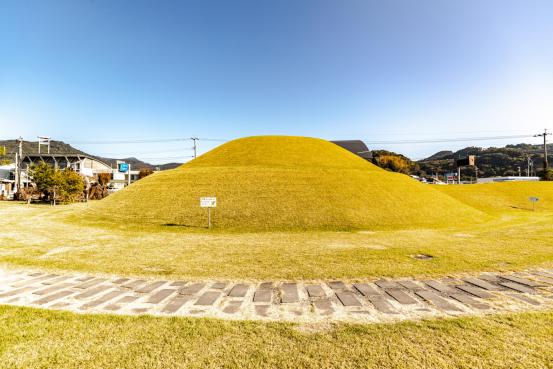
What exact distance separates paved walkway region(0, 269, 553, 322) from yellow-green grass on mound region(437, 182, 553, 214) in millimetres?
32436

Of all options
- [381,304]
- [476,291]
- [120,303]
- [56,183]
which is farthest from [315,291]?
[56,183]

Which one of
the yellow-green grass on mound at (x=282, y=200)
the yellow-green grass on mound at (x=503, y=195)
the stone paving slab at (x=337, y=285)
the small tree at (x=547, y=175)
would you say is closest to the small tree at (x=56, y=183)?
the yellow-green grass on mound at (x=282, y=200)

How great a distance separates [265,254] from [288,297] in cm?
444

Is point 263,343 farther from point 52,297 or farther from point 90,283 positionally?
point 90,283

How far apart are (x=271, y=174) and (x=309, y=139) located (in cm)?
1642

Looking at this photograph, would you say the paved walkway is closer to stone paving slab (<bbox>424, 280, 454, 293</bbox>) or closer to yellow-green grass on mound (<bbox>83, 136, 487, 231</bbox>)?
stone paving slab (<bbox>424, 280, 454, 293</bbox>)

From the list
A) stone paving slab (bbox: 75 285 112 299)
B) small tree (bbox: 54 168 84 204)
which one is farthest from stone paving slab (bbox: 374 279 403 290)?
small tree (bbox: 54 168 84 204)

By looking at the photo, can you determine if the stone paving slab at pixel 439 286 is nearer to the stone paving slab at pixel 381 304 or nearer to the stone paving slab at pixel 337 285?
the stone paving slab at pixel 381 304

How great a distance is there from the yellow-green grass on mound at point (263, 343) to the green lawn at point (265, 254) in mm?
2882

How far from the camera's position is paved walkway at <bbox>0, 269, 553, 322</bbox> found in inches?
207

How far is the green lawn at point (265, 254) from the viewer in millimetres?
8104

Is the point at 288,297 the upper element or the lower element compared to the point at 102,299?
lower

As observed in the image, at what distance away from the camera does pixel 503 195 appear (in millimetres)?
38250

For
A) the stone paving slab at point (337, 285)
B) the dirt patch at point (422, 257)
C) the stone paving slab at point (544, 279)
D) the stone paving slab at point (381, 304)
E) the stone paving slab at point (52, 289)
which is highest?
the stone paving slab at point (52, 289)
